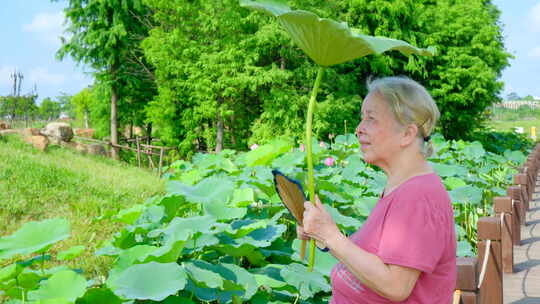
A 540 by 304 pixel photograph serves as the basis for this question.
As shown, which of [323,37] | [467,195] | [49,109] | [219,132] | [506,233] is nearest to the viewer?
[323,37]

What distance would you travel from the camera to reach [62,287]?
175 centimetres

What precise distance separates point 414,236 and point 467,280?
83cm

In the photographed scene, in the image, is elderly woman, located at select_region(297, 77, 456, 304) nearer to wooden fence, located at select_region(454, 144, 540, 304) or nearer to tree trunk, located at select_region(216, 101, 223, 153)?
wooden fence, located at select_region(454, 144, 540, 304)

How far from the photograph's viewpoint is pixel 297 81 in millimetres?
20500

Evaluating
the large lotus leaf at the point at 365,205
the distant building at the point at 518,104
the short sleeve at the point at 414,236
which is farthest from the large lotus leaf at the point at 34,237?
the distant building at the point at 518,104

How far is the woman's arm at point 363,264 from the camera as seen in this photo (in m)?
1.28

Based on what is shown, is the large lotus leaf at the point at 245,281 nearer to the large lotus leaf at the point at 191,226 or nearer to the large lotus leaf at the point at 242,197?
the large lotus leaf at the point at 191,226

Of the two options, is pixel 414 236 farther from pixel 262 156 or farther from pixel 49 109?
pixel 49 109

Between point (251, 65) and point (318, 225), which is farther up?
point (251, 65)

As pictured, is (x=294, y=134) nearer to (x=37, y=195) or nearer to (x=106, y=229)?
(x=37, y=195)

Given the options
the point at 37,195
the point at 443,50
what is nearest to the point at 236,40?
the point at 443,50

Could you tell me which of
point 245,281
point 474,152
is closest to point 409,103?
point 245,281

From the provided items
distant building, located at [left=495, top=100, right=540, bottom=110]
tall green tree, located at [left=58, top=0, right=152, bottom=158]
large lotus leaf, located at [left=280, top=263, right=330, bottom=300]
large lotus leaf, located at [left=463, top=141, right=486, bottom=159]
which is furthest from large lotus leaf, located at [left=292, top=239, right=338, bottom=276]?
distant building, located at [left=495, top=100, right=540, bottom=110]

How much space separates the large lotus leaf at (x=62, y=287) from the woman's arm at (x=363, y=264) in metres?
0.82
